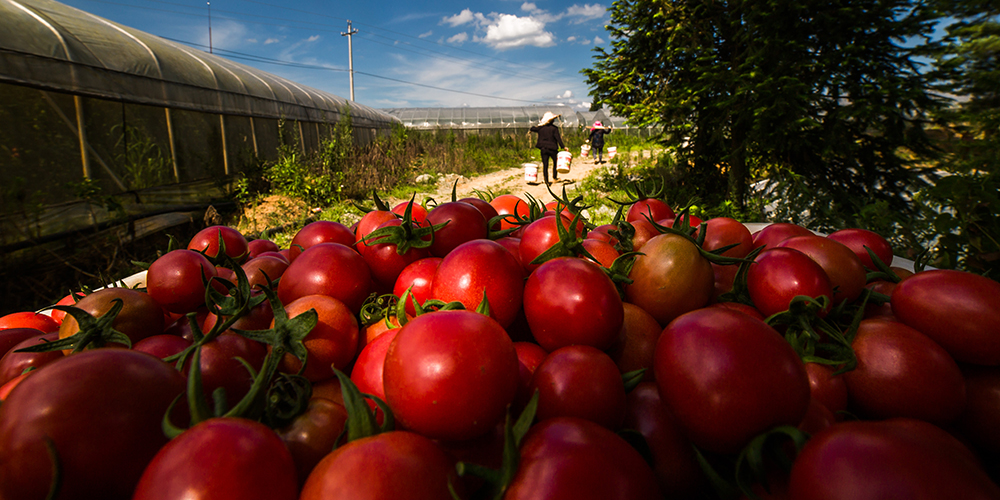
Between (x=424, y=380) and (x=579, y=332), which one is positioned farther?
(x=579, y=332)

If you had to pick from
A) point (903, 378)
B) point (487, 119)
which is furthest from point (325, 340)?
point (487, 119)

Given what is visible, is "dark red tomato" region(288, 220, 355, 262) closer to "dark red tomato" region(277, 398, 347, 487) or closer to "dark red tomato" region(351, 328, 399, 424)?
"dark red tomato" region(351, 328, 399, 424)

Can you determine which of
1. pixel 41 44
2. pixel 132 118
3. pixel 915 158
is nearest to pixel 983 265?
pixel 915 158

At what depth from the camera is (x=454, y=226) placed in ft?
4.15

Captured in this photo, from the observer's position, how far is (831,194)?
482 cm

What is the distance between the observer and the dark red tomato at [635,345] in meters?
0.93

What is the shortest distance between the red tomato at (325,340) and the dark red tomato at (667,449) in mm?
585

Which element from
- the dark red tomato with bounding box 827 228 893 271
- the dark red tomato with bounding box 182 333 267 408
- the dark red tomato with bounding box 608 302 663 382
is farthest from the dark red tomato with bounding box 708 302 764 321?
the dark red tomato with bounding box 182 333 267 408

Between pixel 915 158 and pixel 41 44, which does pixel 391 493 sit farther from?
pixel 41 44

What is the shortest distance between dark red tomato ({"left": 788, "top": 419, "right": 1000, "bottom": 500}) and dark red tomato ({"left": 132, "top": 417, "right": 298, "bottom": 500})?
604mm

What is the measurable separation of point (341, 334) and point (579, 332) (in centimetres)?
49

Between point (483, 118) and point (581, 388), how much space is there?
1143 inches

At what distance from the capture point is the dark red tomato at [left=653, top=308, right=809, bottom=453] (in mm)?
620

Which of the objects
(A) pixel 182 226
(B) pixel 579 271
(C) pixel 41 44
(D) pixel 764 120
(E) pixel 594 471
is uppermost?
(C) pixel 41 44
